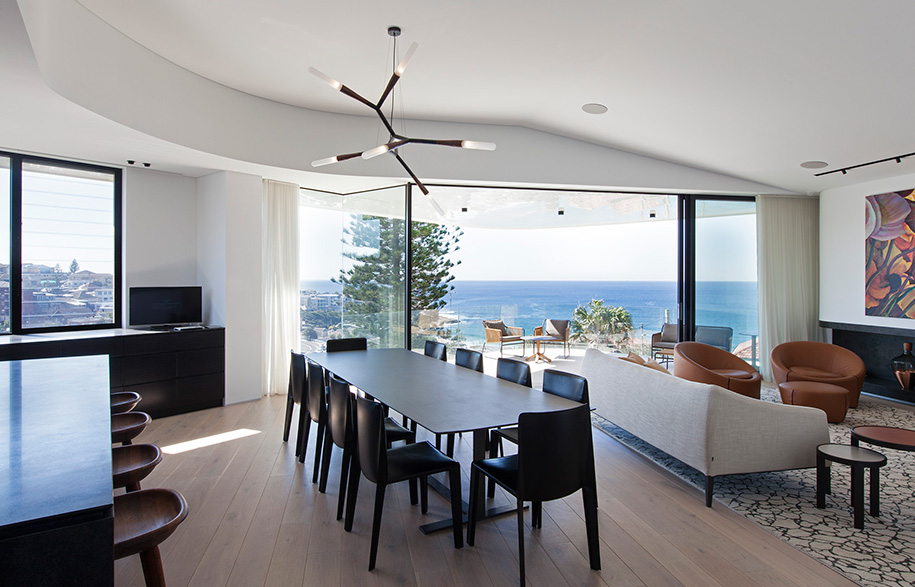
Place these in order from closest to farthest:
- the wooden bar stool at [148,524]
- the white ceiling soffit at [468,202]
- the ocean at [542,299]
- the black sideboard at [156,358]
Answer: the wooden bar stool at [148,524], the black sideboard at [156,358], the white ceiling soffit at [468,202], the ocean at [542,299]

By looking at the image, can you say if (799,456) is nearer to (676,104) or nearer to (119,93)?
(676,104)

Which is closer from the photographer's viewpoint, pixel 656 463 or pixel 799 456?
pixel 799 456

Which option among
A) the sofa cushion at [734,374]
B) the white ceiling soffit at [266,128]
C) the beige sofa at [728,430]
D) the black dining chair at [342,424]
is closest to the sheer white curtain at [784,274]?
the white ceiling soffit at [266,128]

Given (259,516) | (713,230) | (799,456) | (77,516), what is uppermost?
(713,230)

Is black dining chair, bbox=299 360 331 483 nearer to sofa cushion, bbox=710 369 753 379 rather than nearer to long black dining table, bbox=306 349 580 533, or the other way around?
long black dining table, bbox=306 349 580 533

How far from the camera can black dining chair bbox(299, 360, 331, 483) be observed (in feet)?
12.0

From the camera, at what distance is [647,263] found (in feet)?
66.9

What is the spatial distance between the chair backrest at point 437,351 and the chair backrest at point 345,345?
76cm

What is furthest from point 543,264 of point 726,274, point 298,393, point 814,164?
point 298,393

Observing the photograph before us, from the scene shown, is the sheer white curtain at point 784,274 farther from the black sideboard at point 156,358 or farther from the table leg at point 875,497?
the black sideboard at point 156,358

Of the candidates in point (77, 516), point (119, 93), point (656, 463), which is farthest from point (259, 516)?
point (119, 93)

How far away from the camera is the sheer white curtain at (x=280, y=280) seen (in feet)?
20.7

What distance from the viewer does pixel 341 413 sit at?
3.13 m

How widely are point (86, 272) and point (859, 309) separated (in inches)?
365
